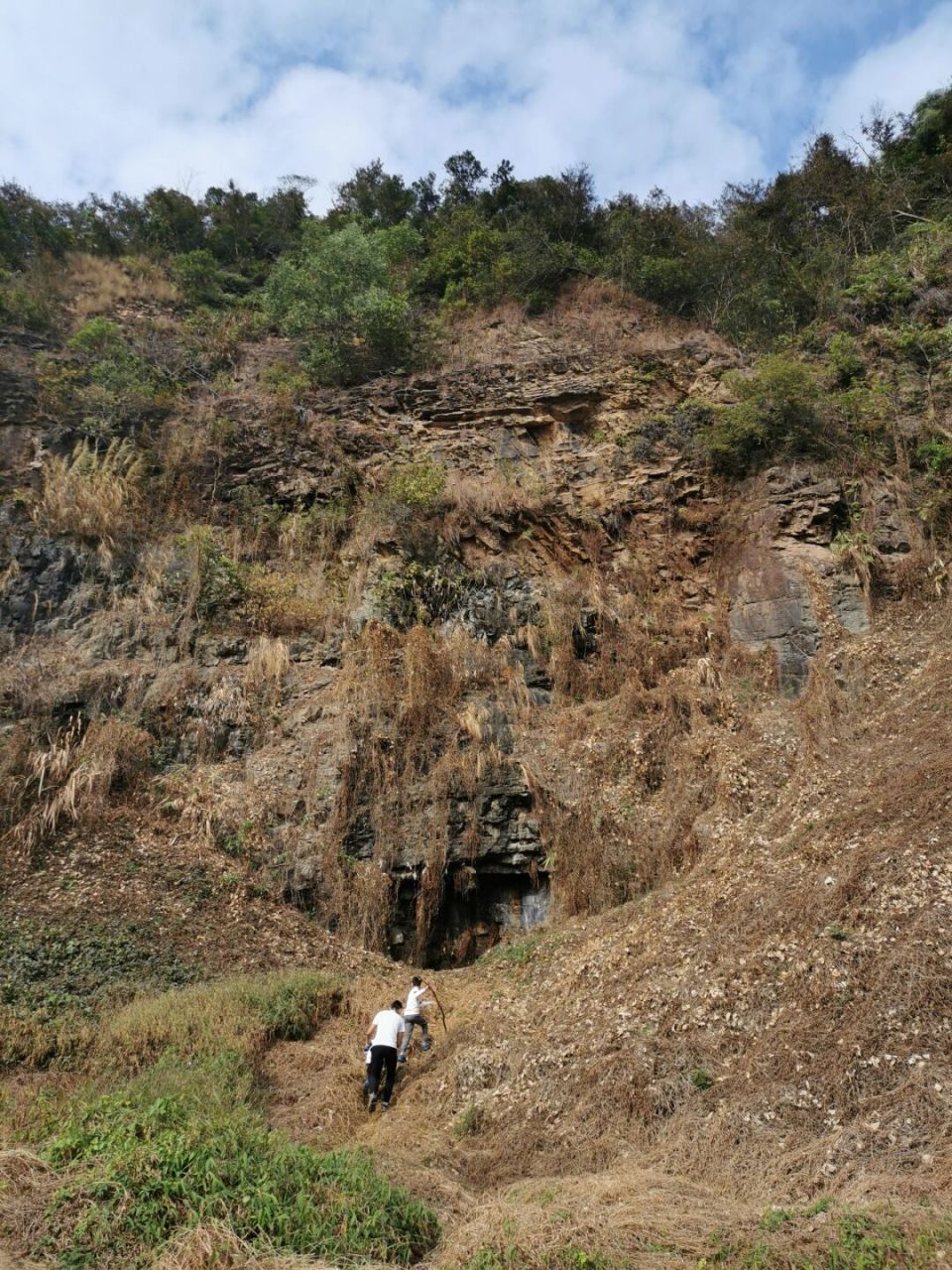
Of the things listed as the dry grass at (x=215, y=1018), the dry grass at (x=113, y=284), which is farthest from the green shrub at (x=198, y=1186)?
the dry grass at (x=113, y=284)

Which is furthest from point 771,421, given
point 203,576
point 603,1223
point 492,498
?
point 603,1223

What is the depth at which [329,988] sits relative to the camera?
10016mm

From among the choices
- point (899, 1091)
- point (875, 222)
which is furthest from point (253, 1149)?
point (875, 222)

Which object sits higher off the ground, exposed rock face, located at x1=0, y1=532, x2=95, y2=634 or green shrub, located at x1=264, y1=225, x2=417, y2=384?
green shrub, located at x1=264, y1=225, x2=417, y2=384

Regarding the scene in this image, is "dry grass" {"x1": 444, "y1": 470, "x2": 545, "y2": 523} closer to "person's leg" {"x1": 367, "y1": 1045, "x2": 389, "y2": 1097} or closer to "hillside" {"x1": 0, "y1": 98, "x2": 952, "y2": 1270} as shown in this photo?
"hillside" {"x1": 0, "y1": 98, "x2": 952, "y2": 1270}

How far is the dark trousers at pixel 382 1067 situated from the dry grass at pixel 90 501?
35.6ft

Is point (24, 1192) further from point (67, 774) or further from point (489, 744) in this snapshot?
point (489, 744)

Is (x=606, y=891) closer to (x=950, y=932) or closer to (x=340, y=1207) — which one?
(x=950, y=932)

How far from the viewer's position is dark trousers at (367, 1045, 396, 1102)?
27.9 feet

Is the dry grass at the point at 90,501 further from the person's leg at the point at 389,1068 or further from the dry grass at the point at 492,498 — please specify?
the person's leg at the point at 389,1068

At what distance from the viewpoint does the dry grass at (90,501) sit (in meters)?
15.8

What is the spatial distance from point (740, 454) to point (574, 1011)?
11.4m

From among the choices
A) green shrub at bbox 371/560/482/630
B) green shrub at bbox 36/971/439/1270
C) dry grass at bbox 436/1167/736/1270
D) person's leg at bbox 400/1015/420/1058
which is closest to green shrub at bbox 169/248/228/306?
green shrub at bbox 371/560/482/630

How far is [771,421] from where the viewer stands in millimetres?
16078
